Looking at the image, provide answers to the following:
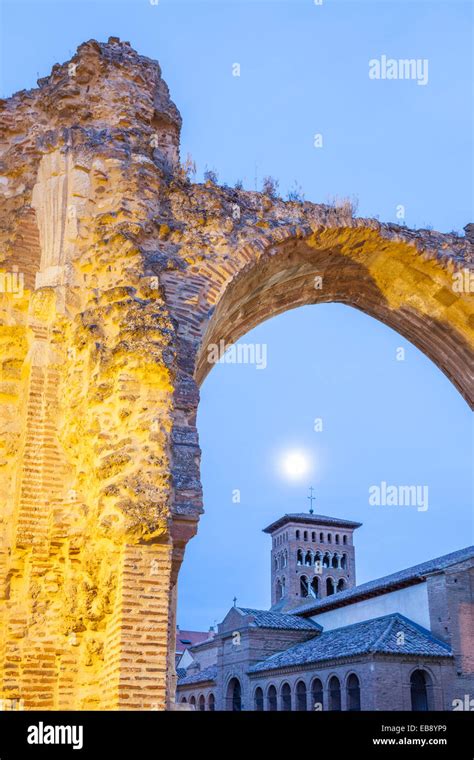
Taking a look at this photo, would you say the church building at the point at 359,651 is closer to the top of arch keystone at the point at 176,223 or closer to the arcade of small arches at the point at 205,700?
the arcade of small arches at the point at 205,700

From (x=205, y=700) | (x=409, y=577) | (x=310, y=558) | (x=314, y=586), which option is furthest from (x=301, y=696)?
(x=314, y=586)

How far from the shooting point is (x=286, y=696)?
26828 mm

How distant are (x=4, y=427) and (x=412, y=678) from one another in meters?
18.7

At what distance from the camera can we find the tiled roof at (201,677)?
34.1 metres

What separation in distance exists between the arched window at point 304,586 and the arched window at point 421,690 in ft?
106

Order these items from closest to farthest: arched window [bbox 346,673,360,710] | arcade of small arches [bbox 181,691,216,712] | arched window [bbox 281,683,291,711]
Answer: arched window [bbox 346,673,360,710]
arched window [bbox 281,683,291,711]
arcade of small arches [bbox 181,691,216,712]

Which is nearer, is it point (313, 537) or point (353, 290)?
point (353, 290)

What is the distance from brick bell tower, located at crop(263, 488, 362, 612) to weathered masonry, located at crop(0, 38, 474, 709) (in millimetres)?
46392

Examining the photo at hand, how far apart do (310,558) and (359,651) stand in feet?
104

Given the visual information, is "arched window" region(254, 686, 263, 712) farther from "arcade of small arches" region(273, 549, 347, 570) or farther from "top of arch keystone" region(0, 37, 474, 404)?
"arcade of small arches" region(273, 549, 347, 570)

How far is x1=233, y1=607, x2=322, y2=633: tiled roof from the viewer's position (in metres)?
30.8

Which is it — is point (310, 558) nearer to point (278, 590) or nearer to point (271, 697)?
point (278, 590)

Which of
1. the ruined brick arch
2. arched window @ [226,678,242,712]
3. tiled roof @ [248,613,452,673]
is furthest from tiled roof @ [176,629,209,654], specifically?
the ruined brick arch
